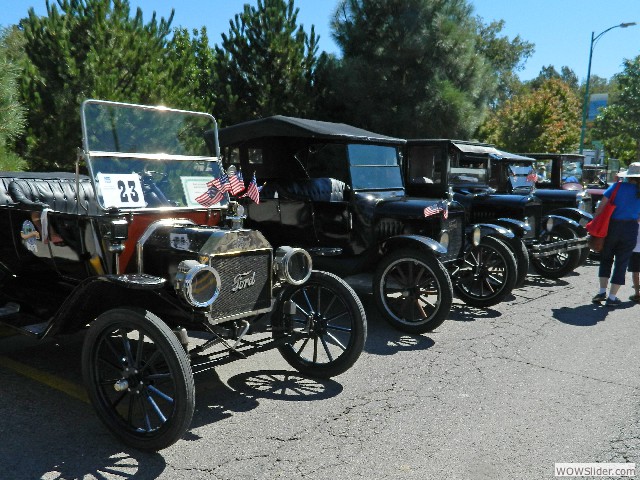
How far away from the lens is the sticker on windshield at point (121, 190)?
149 inches

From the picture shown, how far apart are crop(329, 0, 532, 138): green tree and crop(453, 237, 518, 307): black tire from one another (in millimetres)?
8219

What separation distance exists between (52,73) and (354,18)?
8.89 metres

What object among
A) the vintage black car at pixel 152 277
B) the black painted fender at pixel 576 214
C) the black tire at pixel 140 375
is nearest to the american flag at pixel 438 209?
the vintage black car at pixel 152 277

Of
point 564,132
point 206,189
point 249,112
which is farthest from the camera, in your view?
point 564,132

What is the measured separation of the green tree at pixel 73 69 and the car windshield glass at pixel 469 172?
4738 mm

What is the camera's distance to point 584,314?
6.36m

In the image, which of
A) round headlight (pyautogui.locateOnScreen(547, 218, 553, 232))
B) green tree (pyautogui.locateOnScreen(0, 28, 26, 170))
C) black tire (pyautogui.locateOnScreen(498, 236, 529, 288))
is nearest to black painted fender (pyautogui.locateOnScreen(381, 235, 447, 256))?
black tire (pyautogui.locateOnScreen(498, 236, 529, 288))

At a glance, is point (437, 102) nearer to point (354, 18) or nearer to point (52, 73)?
point (354, 18)

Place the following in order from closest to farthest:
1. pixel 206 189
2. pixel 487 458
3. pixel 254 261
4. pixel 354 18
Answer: pixel 487 458
pixel 254 261
pixel 206 189
pixel 354 18

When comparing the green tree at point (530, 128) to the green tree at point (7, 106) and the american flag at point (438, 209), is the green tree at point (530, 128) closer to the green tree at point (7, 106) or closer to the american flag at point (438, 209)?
the american flag at point (438, 209)

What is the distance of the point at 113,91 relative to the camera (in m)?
8.57

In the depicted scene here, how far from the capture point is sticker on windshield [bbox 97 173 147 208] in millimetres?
3796

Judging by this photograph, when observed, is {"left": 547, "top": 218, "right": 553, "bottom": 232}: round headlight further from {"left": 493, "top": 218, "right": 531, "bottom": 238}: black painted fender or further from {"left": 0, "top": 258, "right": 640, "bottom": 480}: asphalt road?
{"left": 0, "top": 258, "right": 640, "bottom": 480}: asphalt road

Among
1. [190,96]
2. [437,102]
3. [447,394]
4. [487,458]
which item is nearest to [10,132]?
[190,96]
